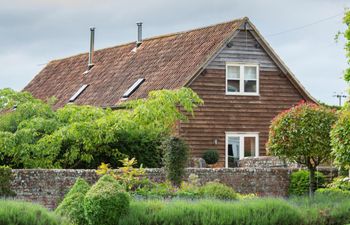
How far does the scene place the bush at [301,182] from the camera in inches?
1227

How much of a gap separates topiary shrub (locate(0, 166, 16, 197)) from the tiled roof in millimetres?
14735

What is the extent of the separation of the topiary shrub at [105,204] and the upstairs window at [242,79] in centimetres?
2292

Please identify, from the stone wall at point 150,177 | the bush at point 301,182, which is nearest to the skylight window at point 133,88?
the stone wall at point 150,177

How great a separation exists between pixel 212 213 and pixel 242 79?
23071mm

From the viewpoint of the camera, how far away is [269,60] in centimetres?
4328

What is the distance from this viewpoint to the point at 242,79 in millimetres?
42844

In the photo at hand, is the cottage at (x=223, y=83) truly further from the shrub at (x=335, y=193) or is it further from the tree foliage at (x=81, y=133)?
the shrub at (x=335, y=193)

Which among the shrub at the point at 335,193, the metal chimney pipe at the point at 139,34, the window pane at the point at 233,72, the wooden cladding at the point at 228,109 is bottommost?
the shrub at the point at 335,193

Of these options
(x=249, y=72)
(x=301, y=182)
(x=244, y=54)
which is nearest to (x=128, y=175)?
(x=301, y=182)

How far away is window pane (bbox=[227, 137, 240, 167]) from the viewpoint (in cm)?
4181

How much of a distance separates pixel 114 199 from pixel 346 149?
7.54m

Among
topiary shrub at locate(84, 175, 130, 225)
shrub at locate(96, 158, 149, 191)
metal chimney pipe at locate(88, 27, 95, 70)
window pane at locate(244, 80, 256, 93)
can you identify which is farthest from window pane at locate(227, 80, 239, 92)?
topiary shrub at locate(84, 175, 130, 225)

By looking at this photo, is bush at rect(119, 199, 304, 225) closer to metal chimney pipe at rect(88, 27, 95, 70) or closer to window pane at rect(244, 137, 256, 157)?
window pane at rect(244, 137, 256, 157)

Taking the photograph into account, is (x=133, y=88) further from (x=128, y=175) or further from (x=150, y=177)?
(x=128, y=175)
